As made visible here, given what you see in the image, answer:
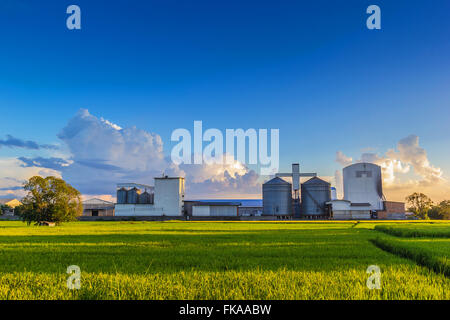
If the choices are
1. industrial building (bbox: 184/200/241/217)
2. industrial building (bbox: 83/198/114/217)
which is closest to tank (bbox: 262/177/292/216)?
industrial building (bbox: 184/200/241/217)

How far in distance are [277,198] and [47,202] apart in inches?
2166

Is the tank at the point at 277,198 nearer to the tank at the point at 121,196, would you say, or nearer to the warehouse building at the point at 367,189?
the warehouse building at the point at 367,189

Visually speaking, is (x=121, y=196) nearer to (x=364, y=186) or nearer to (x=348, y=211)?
(x=348, y=211)

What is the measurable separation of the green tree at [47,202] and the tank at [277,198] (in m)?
A: 51.2

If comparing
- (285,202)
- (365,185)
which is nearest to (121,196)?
(285,202)

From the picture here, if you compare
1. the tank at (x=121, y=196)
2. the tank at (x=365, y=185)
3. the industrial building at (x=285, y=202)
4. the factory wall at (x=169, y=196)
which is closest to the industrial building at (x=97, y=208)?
the industrial building at (x=285, y=202)

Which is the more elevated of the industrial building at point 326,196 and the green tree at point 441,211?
the industrial building at point 326,196

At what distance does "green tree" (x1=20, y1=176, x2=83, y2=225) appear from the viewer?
4281 centimetres

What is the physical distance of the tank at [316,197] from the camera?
274 ft

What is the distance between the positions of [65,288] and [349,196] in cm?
8768

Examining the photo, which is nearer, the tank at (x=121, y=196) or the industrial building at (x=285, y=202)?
the industrial building at (x=285, y=202)
